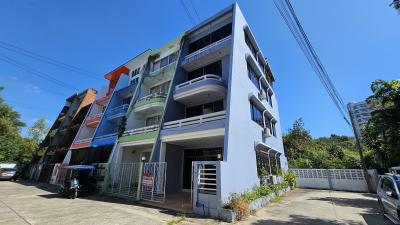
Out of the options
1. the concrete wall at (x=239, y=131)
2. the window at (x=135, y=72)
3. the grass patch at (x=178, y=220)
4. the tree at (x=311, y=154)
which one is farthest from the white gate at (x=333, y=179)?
the window at (x=135, y=72)

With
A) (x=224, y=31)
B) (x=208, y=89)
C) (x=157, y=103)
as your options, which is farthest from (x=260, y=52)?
(x=157, y=103)

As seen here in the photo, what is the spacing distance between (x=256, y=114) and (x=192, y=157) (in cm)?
629

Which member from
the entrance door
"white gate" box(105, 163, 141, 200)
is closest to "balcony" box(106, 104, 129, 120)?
"white gate" box(105, 163, 141, 200)

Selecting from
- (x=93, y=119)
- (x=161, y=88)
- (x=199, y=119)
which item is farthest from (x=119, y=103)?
(x=199, y=119)

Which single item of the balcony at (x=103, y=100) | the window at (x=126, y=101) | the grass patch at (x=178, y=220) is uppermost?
the balcony at (x=103, y=100)

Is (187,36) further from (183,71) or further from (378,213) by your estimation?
(378,213)

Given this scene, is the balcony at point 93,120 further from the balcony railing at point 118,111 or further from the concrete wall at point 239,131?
the concrete wall at point 239,131

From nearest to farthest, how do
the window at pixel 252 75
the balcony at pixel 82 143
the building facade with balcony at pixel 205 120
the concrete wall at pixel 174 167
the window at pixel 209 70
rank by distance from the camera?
the building facade with balcony at pixel 205 120 → the concrete wall at pixel 174 167 → the window at pixel 209 70 → the window at pixel 252 75 → the balcony at pixel 82 143

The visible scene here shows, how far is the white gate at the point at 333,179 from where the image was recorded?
66.5 feet

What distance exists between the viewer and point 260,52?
21.1m

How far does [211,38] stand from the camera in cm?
1789

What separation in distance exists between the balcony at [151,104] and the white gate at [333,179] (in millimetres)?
18269

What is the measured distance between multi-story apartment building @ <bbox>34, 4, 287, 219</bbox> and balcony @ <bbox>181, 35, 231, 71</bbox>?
0.08m

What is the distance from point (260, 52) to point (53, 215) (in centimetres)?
2041
